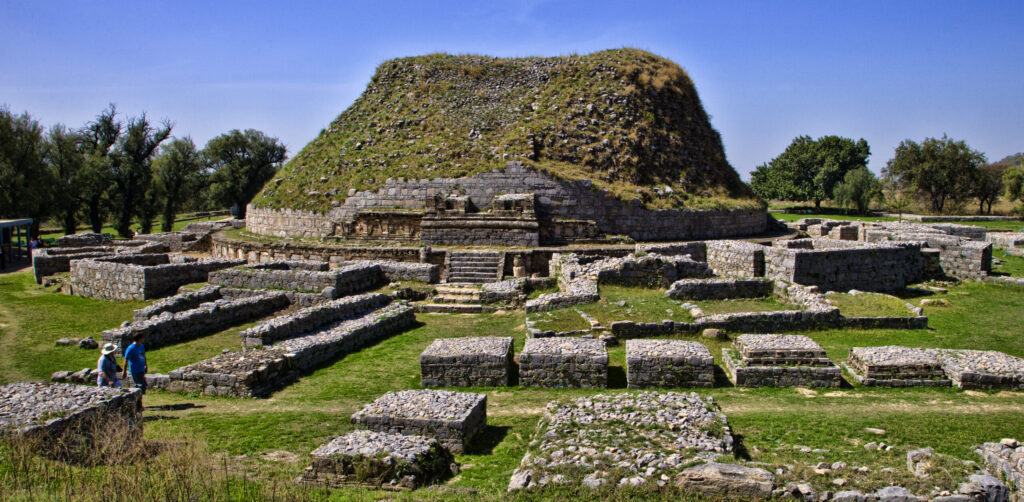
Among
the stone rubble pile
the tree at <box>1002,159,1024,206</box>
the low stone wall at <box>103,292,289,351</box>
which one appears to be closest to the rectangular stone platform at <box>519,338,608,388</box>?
the stone rubble pile

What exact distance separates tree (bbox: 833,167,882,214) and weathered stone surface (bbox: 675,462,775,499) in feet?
184

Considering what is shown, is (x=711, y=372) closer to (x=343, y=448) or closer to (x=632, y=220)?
(x=343, y=448)

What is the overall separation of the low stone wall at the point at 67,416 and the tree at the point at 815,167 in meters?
63.3

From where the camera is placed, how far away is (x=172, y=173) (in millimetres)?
48438

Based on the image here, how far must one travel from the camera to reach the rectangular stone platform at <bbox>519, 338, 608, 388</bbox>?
9.55 m

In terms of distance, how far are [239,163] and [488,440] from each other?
178 feet

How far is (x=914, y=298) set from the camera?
1728 centimetres

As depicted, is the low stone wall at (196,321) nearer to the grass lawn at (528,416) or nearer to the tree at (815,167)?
the grass lawn at (528,416)

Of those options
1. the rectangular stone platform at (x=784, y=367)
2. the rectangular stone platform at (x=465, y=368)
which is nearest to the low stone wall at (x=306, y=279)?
the rectangular stone platform at (x=465, y=368)

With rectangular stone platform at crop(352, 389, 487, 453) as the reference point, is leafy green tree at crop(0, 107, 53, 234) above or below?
above

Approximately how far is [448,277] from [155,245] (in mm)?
16163

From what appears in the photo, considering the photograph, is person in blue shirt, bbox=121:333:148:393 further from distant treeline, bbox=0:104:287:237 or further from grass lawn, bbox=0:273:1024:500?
distant treeline, bbox=0:104:287:237

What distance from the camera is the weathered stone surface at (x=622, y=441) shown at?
5.73 meters

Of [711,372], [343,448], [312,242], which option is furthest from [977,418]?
[312,242]
